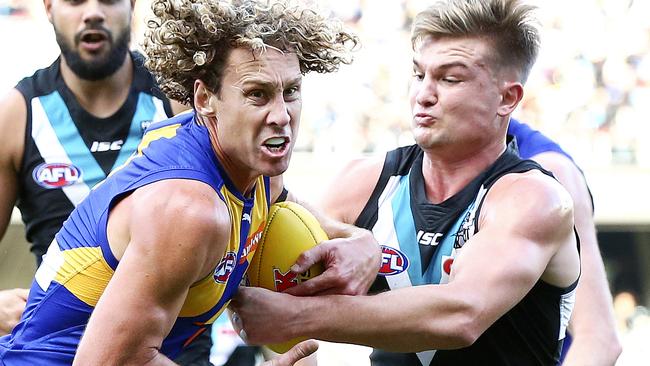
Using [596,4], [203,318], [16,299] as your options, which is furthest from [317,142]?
[203,318]

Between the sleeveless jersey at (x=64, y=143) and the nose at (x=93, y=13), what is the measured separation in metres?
0.34

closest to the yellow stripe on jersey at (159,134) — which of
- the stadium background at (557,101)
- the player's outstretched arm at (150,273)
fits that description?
the player's outstretched arm at (150,273)

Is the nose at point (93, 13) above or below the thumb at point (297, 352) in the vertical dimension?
A: above

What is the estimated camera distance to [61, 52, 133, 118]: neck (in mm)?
5223

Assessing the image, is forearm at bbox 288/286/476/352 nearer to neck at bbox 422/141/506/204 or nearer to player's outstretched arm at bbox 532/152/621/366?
neck at bbox 422/141/506/204

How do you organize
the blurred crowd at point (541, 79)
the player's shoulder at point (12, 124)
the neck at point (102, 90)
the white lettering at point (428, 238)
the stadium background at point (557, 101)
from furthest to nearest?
1. the blurred crowd at point (541, 79)
2. the stadium background at point (557, 101)
3. the neck at point (102, 90)
4. the player's shoulder at point (12, 124)
5. the white lettering at point (428, 238)

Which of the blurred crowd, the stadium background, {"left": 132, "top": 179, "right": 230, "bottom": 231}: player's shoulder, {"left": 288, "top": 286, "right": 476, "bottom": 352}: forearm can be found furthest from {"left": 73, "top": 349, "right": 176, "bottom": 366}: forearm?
the blurred crowd

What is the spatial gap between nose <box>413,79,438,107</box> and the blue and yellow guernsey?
85 centimetres

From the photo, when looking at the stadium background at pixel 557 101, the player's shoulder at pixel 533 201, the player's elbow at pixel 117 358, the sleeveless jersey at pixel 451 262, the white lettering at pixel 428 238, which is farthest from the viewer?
the stadium background at pixel 557 101

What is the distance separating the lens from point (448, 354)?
154 inches

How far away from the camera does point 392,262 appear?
13.4 ft

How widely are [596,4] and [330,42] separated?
1030cm

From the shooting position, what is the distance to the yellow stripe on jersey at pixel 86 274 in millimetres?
3156

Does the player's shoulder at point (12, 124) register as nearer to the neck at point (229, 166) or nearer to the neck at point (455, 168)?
the neck at point (229, 166)
